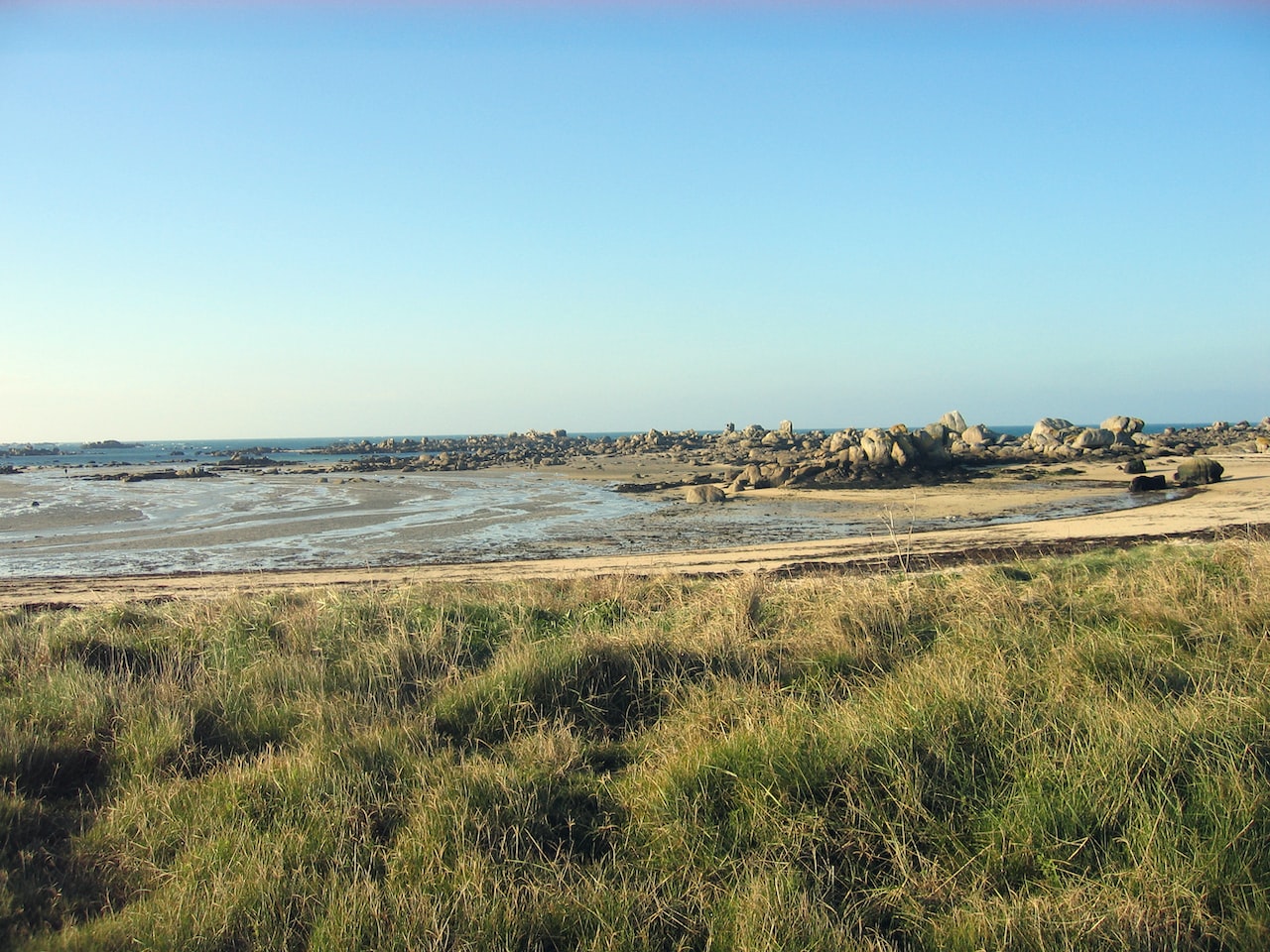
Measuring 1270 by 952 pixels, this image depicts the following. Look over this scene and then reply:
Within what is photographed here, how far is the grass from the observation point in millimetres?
3170

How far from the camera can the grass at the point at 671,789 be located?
125 inches

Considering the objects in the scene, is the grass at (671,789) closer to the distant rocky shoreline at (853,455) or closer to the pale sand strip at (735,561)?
the pale sand strip at (735,561)

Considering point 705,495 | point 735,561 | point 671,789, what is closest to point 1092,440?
point 705,495

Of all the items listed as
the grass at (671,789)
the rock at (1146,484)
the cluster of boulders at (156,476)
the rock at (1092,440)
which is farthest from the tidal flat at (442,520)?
the rock at (1092,440)

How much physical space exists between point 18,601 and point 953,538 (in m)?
18.8

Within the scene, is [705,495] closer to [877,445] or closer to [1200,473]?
[877,445]

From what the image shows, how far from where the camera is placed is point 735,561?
16.3 metres

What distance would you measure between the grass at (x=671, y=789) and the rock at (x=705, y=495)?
74.9 feet

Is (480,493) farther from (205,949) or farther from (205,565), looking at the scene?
(205,949)

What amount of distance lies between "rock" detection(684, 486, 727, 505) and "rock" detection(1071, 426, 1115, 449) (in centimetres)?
2728

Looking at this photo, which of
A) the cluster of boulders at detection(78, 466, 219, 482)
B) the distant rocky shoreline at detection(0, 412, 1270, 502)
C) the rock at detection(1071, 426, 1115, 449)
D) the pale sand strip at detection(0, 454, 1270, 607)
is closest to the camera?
the pale sand strip at detection(0, 454, 1270, 607)

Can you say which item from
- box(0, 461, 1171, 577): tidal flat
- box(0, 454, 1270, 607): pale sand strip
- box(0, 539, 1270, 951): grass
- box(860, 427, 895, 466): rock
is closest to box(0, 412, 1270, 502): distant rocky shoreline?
box(860, 427, 895, 466): rock

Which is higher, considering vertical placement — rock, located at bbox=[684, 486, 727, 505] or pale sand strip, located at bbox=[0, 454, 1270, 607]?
rock, located at bbox=[684, 486, 727, 505]

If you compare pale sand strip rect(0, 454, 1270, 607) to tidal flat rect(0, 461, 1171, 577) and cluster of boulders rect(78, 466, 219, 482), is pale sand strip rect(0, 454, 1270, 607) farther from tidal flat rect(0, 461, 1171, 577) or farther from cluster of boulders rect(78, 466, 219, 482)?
cluster of boulders rect(78, 466, 219, 482)
